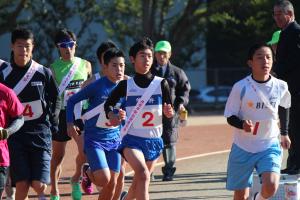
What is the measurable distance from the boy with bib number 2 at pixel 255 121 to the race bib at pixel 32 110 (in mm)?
2040

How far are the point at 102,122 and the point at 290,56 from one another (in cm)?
312

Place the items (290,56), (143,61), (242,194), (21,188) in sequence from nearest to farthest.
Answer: (242,194), (21,188), (143,61), (290,56)

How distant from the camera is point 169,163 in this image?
13.1 meters

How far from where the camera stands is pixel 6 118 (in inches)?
315

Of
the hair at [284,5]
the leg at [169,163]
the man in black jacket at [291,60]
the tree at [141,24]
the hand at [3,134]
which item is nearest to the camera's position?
the hand at [3,134]

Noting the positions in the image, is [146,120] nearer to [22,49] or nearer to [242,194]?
[242,194]

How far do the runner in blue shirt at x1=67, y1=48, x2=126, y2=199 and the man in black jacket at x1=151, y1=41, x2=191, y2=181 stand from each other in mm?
3041

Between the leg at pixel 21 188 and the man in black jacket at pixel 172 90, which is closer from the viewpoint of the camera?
the leg at pixel 21 188

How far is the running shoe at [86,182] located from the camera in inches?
412

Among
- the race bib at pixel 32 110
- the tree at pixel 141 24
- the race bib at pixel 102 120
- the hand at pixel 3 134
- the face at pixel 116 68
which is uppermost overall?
the face at pixel 116 68

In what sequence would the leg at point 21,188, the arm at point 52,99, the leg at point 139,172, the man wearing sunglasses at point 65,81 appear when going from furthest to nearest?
the man wearing sunglasses at point 65,81, the arm at point 52,99, the leg at point 139,172, the leg at point 21,188

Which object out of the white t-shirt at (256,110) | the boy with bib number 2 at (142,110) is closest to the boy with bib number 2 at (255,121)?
the white t-shirt at (256,110)

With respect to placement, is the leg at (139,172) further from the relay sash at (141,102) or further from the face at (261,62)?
the face at (261,62)

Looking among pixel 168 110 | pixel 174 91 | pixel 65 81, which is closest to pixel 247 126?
pixel 168 110
